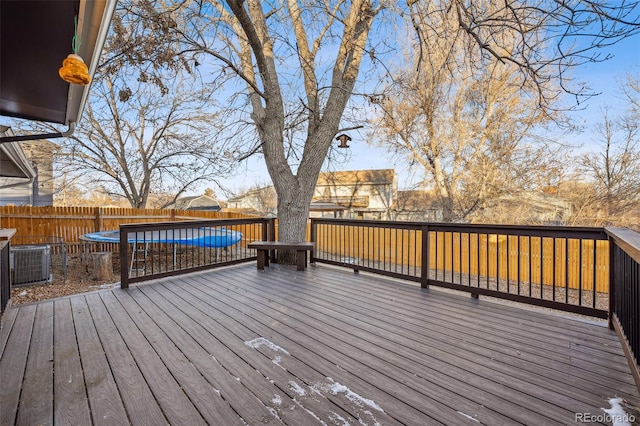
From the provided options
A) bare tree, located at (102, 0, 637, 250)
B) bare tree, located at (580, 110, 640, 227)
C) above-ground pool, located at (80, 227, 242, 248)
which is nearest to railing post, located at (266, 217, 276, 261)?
bare tree, located at (102, 0, 637, 250)

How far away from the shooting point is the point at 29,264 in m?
5.43

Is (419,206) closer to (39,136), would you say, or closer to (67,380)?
(39,136)

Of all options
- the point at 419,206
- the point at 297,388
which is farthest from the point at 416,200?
the point at 297,388

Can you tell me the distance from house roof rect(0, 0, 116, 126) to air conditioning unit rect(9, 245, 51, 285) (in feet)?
11.0

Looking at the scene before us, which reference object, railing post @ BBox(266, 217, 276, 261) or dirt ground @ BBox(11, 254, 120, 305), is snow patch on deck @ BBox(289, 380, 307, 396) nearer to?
dirt ground @ BBox(11, 254, 120, 305)

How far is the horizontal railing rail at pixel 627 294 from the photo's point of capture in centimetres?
181

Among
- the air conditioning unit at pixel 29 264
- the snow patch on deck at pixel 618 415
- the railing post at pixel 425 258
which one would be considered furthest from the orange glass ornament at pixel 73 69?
the air conditioning unit at pixel 29 264

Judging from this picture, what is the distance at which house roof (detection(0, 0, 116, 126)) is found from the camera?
174 centimetres

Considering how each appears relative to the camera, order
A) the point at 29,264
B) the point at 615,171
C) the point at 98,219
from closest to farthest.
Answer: the point at 29,264, the point at 98,219, the point at 615,171

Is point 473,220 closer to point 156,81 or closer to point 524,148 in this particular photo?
point 524,148

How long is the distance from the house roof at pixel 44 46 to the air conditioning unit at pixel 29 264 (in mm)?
3368

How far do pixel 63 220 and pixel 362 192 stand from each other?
16960 mm

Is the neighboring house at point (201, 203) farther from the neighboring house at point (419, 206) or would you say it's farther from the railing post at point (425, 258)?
the railing post at point (425, 258)

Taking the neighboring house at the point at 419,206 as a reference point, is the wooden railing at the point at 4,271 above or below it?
below
